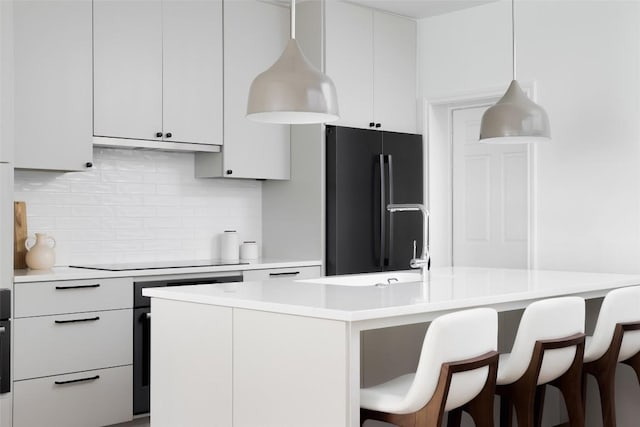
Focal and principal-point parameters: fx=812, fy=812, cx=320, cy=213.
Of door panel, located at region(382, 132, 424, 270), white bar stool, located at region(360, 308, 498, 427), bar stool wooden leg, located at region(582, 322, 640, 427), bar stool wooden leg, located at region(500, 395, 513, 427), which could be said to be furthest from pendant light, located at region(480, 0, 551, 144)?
door panel, located at region(382, 132, 424, 270)

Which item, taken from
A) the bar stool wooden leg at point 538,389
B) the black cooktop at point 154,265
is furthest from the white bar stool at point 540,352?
the black cooktop at point 154,265

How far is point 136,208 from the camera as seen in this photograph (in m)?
5.17

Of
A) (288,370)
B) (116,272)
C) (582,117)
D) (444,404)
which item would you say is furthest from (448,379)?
(582,117)

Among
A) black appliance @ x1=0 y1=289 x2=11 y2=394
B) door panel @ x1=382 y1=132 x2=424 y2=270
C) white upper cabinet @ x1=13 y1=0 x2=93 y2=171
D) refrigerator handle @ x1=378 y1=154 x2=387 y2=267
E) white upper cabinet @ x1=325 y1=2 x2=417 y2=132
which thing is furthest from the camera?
door panel @ x1=382 y1=132 x2=424 y2=270

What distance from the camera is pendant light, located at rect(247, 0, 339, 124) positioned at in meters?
2.97

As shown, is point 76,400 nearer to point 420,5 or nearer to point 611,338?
point 611,338

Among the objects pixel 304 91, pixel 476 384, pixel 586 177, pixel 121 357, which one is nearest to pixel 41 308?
pixel 121 357

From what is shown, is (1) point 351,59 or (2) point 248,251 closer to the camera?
(2) point 248,251

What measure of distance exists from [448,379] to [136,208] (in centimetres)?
311

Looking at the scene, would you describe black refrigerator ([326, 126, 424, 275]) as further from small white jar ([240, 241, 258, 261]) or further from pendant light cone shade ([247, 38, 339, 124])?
pendant light cone shade ([247, 38, 339, 124])

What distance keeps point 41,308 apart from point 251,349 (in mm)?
1644

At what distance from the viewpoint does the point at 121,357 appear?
14.4ft

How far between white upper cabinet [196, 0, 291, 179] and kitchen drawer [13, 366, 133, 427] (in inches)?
61.6

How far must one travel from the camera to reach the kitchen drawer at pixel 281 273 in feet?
16.4
